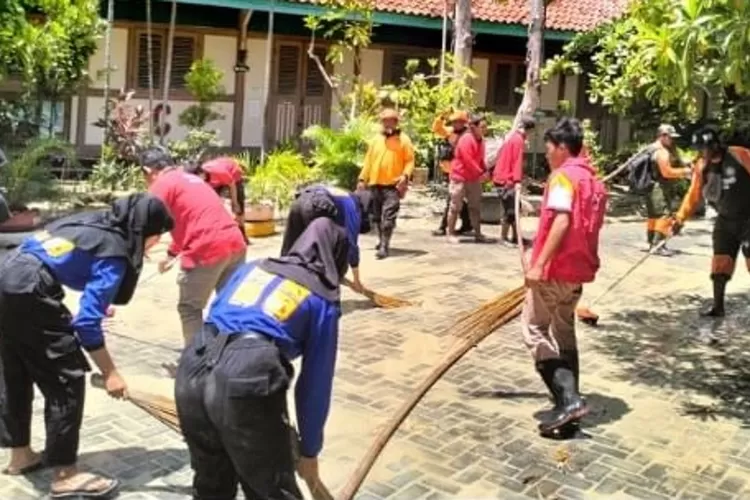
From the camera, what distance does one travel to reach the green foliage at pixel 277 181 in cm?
1266

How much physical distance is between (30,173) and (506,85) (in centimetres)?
1166

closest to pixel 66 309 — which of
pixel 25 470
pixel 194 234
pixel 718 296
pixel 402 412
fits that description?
pixel 25 470

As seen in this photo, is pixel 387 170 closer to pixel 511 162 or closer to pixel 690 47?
pixel 511 162

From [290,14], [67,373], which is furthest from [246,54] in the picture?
[67,373]

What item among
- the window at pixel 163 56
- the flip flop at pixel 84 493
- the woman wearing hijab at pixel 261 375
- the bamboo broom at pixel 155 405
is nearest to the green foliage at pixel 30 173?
the window at pixel 163 56

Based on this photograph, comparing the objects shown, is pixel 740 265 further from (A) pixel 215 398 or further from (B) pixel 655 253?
(A) pixel 215 398

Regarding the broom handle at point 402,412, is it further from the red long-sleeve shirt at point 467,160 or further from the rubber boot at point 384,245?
the red long-sleeve shirt at point 467,160

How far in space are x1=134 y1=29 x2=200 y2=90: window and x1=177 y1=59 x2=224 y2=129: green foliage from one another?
402mm

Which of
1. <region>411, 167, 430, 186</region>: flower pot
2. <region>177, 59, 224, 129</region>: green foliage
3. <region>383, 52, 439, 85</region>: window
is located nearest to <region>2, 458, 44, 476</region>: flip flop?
<region>177, 59, 224, 129</region>: green foliage

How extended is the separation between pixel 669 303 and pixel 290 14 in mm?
9918

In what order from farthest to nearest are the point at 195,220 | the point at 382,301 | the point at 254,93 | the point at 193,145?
the point at 254,93, the point at 193,145, the point at 382,301, the point at 195,220

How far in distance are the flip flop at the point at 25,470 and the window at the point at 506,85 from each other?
17.1 metres

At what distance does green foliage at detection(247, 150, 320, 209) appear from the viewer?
1266cm

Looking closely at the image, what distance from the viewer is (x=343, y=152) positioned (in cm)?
1440
